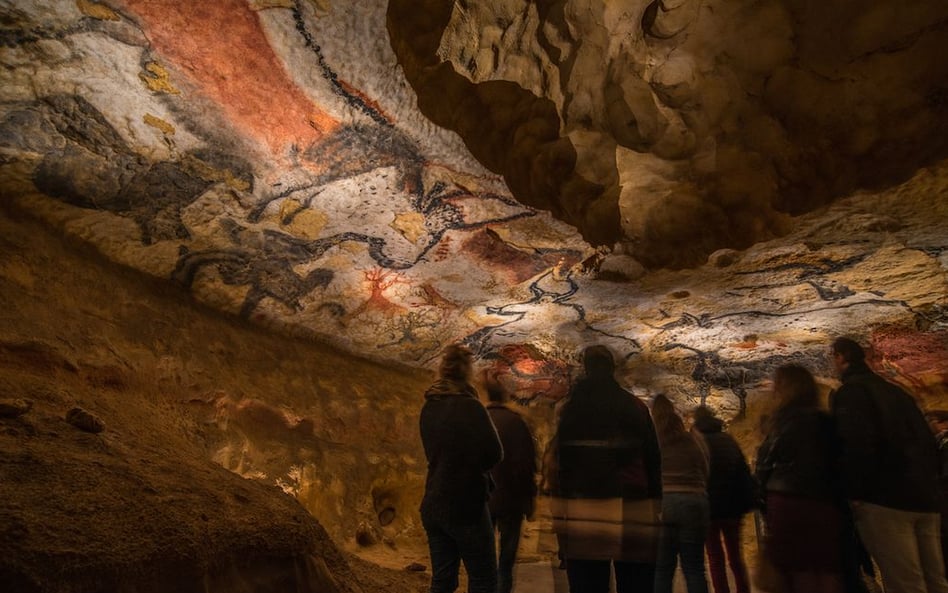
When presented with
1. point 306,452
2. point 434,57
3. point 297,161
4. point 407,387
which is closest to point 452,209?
point 297,161

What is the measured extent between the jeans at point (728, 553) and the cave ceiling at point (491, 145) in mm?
1367

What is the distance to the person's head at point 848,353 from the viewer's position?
2.15 metres

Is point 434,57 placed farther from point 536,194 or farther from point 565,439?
point 565,439

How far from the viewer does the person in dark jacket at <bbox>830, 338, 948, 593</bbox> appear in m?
1.91

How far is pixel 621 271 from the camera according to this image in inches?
164

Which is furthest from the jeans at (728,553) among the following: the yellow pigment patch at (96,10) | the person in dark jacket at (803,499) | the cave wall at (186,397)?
the yellow pigment patch at (96,10)

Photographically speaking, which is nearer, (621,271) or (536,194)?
(536,194)

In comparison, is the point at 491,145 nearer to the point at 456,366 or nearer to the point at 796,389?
the point at 456,366

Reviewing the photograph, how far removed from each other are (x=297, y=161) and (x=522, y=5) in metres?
1.72

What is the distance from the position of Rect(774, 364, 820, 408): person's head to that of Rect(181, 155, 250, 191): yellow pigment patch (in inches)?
126

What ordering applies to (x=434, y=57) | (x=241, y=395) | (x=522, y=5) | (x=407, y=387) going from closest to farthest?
(x=522, y=5) < (x=434, y=57) < (x=241, y=395) < (x=407, y=387)

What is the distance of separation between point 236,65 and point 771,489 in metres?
3.04

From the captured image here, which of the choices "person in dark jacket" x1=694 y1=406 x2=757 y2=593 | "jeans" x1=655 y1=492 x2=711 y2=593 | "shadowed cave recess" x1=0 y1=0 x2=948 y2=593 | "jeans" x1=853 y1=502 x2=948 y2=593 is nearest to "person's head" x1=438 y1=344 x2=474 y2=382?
"shadowed cave recess" x1=0 y1=0 x2=948 y2=593

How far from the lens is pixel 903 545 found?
1938mm
